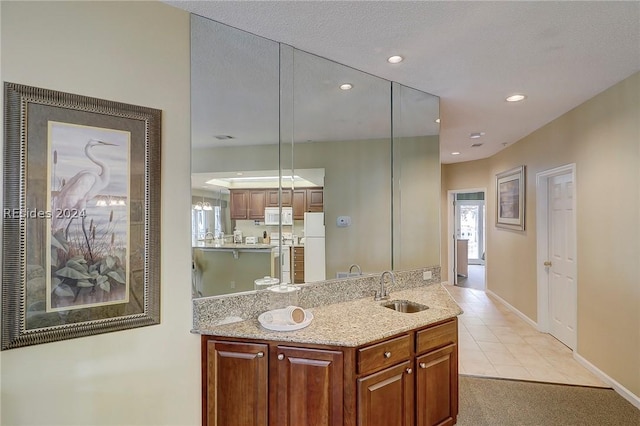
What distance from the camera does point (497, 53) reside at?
2391mm

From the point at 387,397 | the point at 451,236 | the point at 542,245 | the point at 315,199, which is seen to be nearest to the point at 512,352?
the point at 542,245

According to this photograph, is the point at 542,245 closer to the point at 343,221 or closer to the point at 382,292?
the point at 382,292

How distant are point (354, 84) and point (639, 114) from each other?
2347mm

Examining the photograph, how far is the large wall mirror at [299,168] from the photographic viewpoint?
6.89ft

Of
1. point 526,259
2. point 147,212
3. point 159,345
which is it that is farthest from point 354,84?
point 526,259

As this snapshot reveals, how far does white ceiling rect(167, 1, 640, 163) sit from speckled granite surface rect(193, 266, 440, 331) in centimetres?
177

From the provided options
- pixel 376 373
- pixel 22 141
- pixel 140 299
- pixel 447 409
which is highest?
pixel 22 141

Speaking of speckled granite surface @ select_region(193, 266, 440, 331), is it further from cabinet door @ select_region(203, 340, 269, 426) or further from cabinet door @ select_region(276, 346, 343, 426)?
cabinet door @ select_region(276, 346, 343, 426)

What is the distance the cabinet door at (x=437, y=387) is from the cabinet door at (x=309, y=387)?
2.05 ft

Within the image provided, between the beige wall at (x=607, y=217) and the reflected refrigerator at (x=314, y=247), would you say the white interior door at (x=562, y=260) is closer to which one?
the beige wall at (x=607, y=217)

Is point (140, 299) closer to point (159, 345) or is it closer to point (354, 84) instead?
point (159, 345)

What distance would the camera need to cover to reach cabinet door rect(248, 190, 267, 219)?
7.76 feet

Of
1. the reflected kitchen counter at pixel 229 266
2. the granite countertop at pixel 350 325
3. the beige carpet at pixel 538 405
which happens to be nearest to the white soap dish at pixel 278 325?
the granite countertop at pixel 350 325

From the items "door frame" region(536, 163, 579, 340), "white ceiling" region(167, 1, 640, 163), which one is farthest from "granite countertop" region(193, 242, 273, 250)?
"door frame" region(536, 163, 579, 340)
